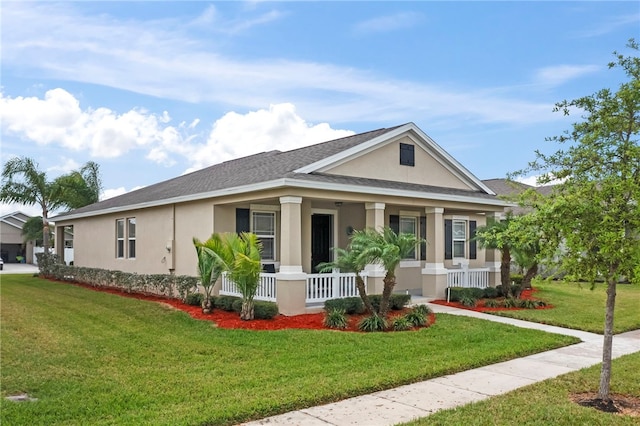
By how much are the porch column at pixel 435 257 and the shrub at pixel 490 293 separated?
1549mm

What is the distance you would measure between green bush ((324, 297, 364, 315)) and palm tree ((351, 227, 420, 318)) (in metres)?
1.10

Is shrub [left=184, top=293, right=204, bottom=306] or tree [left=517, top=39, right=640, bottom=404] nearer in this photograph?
tree [left=517, top=39, right=640, bottom=404]

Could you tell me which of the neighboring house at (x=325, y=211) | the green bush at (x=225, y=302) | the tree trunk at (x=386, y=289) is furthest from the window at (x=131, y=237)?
the tree trunk at (x=386, y=289)

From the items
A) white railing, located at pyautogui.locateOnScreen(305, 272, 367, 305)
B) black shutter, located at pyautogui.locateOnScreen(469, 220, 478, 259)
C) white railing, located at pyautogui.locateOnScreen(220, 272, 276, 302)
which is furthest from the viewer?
black shutter, located at pyautogui.locateOnScreen(469, 220, 478, 259)

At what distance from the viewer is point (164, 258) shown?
1661 cm

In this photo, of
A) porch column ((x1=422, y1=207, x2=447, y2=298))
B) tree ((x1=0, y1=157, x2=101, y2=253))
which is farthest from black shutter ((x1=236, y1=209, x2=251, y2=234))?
tree ((x1=0, y1=157, x2=101, y2=253))

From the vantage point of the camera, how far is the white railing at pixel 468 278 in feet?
53.8

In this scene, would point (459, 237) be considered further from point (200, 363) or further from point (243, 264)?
point (200, 363)

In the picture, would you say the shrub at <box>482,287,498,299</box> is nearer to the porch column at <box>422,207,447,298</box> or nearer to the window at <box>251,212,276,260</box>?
the porch column at <box>422,207,447,298</box>

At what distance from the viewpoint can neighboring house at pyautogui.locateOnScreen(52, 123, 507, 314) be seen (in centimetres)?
1248

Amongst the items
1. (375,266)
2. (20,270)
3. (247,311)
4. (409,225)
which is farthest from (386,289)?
(20,270)

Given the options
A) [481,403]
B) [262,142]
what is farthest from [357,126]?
[481,403]

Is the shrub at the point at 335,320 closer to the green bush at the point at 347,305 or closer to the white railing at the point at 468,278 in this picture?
the green bush at the point at 347,305

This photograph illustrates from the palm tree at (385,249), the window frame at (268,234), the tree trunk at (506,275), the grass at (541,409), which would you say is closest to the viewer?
the grass at (541,409)
